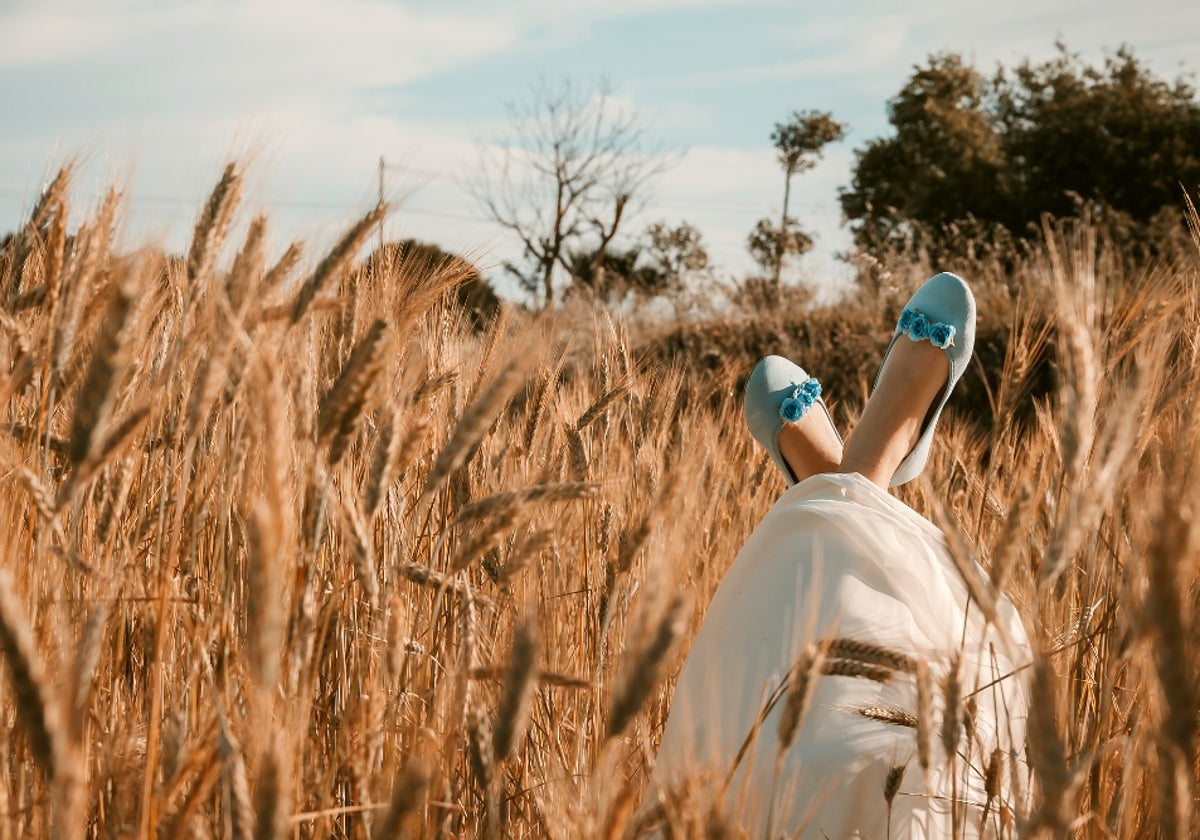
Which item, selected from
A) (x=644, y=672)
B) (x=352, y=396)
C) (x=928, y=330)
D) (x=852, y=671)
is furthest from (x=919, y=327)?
(x=644, y=672)

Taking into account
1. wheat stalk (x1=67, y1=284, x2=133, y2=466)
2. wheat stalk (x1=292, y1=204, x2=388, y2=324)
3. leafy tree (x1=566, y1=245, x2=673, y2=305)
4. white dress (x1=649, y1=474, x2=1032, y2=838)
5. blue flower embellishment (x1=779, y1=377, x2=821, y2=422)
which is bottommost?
white dress (x1=649, y1=474, x2=1032, y2=838)

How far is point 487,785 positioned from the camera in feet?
1.89

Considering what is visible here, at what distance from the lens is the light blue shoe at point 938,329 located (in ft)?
7.07

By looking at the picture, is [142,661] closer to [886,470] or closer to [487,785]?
[487,785]

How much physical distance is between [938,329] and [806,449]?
0.39m

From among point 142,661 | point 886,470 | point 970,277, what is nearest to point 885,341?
point 970,277

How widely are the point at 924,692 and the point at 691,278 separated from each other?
10191mm

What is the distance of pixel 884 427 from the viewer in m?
1.93

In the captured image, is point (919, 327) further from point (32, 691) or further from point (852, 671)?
point (32, 691)

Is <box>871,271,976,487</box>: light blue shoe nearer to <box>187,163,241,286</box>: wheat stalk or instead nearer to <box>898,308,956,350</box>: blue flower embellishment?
<box>898,308,956,350</box>: blue flower embellishment

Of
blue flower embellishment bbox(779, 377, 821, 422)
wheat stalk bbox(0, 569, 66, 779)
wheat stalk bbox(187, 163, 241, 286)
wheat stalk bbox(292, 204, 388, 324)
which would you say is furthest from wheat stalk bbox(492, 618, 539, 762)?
Answer: blue flower embellishment bbox(779, 377, 821, 422)

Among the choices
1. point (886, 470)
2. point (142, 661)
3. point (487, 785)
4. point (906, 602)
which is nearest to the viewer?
point (487, 785)

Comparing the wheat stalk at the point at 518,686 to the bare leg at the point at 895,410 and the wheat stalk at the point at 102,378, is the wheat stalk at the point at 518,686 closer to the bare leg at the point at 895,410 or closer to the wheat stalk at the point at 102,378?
the wheat stalk at the point at 102,378

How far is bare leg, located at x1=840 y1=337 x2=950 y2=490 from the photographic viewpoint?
6.00ft
